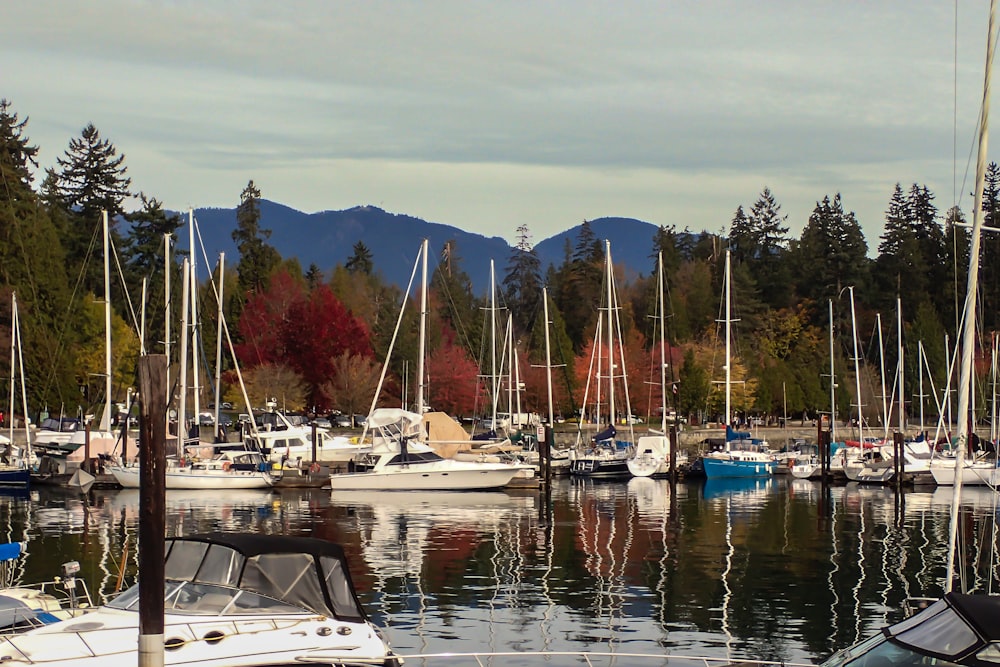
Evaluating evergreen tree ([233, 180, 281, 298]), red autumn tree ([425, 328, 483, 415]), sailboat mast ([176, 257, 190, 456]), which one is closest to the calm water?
sailboat mast ([176, 257, 190, 456])

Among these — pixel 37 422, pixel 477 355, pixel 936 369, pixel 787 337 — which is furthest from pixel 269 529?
pixel 787 337

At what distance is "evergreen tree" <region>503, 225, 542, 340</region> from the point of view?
6289 inches

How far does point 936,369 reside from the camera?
112625 millimetres

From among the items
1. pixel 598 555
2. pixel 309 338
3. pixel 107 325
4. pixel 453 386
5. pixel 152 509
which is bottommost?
pixel 598 555

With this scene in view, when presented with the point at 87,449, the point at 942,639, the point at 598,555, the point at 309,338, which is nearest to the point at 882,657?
the point at 942,639

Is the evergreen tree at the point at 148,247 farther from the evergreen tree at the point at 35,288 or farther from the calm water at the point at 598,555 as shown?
the calm water at the point at 598,555

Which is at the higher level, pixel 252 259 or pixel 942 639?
pixel 252 259

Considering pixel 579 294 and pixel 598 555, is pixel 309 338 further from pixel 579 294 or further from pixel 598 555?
pixel 598 555

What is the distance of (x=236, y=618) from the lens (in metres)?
16.9

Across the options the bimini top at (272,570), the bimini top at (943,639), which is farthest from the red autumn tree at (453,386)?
the bimini top at (943,639)

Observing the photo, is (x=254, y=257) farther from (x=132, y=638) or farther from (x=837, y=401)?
(x=132, y=638)

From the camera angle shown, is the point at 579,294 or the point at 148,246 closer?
the point at 148,246

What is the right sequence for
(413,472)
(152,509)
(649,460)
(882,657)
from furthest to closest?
1. (649,460)
2. (413,472)
3. (152,509)
4. (882,657)

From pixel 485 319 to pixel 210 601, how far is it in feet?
234
